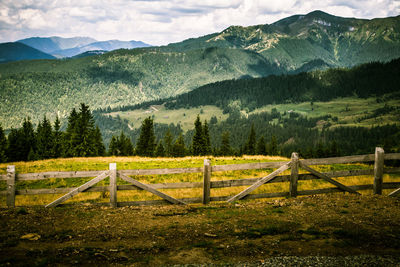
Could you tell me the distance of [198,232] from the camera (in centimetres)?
986

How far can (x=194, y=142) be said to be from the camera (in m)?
79.7

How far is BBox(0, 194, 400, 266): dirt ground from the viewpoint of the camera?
812cm

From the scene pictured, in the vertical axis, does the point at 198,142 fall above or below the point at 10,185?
above

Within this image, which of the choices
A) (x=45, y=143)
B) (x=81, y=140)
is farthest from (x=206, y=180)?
(x=45, y=143)

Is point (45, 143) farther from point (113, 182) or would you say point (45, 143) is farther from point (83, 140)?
point (113, 182)

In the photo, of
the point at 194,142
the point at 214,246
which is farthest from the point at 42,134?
the point at 214,246

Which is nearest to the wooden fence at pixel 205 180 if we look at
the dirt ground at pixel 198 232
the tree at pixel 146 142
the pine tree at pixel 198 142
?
the dirt ground at pixel 198 232

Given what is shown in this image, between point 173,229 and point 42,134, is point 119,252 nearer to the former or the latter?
point 173,229

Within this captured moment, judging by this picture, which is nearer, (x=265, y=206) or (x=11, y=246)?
(x=11, y=246)

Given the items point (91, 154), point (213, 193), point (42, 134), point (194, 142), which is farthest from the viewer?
point (194, 142)

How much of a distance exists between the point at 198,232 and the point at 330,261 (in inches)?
163

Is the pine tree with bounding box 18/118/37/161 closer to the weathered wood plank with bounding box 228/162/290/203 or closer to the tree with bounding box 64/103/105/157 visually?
the tree with bounding box 64/103/105/157

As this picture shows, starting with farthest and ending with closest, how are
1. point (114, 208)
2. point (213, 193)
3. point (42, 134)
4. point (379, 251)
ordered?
point (42, 134) < point (213, 193) < point (114, 208) < point (379, 251)

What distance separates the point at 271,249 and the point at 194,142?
71.3 m
